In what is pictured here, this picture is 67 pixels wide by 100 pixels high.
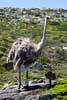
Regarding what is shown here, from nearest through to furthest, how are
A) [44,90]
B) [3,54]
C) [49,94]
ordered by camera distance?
1. [49,94]
2. [44,90]
3. [3,54]

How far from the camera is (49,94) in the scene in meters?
17.4

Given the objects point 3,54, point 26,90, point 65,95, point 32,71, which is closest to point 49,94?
point 65,95

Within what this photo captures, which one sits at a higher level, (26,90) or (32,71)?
(26,90)

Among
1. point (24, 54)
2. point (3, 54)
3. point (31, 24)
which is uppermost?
point (24, 54)

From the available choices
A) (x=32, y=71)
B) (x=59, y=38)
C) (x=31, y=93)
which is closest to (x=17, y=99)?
(x=31, y=93)

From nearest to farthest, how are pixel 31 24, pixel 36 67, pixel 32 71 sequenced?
pixel 32 71
pixel 36 67
pixel 31 24

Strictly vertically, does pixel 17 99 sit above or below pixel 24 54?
below

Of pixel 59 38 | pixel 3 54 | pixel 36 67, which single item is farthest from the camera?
pixel 59 38

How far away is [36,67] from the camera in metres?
39.7

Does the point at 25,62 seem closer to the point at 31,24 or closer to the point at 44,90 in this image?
the point at 44,90

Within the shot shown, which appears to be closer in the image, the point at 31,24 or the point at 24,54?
the point at 24,54

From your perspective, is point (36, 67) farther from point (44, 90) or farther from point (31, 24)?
point (31, 24)

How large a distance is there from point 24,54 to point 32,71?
698 inches

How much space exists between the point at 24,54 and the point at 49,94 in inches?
105
